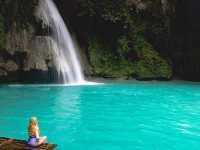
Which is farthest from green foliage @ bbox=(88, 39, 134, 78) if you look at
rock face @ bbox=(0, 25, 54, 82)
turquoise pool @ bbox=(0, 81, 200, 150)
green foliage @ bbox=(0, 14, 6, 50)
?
green foliage @ bbox=(0, 14, 6, 50)

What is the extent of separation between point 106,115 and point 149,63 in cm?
1207

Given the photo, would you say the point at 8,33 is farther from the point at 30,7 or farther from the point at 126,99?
the point at 126,99

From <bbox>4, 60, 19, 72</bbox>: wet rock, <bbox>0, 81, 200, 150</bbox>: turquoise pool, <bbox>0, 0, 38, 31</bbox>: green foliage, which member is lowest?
<bbox>0, 81, 200, 150</bbox>: turquoise pool

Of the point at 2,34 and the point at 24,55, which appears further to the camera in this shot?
the point at 24,55

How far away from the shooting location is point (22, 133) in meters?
11.4

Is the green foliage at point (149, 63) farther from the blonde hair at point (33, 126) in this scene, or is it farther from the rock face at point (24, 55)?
the blonde hair at point (33, 126)

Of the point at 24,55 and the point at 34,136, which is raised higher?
the point at 24,55

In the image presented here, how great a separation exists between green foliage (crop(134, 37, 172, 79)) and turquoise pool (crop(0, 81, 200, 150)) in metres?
4.23

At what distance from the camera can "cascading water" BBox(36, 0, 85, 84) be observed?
2281cm

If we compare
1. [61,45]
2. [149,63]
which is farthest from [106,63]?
[61,45]

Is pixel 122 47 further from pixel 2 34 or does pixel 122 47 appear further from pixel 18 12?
pixel 2 34

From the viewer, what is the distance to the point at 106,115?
14.1 m

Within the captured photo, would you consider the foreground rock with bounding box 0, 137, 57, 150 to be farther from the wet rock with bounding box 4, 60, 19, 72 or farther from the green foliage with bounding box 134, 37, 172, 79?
the green foliage with bounding box 134, 37, 172, 79

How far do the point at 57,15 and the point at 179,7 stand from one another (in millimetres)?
8000
